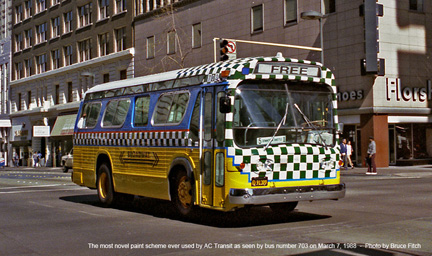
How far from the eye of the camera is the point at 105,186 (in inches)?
572

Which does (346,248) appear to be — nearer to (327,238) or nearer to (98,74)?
(327,238)

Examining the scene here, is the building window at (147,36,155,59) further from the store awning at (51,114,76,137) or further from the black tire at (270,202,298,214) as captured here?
the black tire at (270,202,298,214)

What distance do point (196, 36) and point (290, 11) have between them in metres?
9.19

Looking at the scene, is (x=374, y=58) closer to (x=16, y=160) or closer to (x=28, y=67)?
(x=28, y=67)

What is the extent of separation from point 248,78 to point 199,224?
9.32 feet

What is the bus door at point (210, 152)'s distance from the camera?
10354 millimetres

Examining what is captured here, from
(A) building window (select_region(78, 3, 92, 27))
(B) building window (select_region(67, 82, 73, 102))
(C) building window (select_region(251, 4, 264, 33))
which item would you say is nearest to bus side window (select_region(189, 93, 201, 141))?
(C) building window (select_region(251, 4, 264, 33))

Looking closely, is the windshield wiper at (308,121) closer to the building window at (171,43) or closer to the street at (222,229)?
the street at (222,229)

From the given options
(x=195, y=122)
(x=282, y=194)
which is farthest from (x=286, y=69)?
(x=282, y=194)

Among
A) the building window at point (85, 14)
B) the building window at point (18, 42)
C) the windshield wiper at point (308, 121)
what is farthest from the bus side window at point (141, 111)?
the building window at point (18, 42)

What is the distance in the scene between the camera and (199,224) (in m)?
10.8

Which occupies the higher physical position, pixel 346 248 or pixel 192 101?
pixel 192 101

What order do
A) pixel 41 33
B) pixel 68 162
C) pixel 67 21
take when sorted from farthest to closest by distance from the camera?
1. pixel 41 33
2. pixel 67 21
3. pixel 68 162

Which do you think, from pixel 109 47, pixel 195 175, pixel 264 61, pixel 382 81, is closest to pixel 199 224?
pixel 195 175
